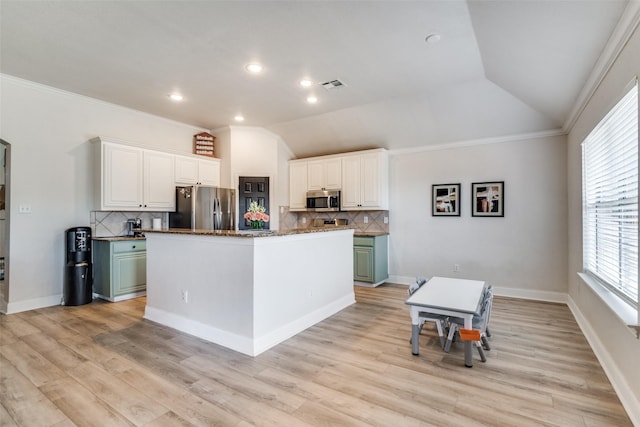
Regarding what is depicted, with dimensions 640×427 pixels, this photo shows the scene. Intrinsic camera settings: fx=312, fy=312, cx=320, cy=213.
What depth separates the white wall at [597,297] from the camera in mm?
1866

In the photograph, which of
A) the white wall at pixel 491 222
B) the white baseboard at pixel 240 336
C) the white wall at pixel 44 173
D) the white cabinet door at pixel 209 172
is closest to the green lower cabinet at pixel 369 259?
the white wall at pixel 491 222

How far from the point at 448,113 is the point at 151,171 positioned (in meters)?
4.58

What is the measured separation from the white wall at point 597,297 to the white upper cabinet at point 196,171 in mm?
5379

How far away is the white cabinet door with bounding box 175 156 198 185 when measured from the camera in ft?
17.3

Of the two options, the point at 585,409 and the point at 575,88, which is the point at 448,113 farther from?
the point at 585,409

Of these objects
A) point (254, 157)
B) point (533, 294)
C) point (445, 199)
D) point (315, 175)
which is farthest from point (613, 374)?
point (254, 157)

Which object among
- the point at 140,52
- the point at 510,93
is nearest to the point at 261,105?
the point at 140,52

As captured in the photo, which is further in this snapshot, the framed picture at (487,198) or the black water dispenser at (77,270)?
the framed picture at (487,198)

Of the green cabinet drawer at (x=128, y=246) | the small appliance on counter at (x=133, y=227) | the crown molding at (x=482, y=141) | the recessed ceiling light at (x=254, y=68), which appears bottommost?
the green cabinet drawer at (x=128, y=246)

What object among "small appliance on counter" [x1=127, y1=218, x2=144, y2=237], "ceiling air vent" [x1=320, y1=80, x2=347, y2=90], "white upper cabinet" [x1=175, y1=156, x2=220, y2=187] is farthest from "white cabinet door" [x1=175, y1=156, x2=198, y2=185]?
"ceiling air vent" [x1=320, y1=80, x2=347, y2=90]

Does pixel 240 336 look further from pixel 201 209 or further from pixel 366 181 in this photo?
pixel 366 181

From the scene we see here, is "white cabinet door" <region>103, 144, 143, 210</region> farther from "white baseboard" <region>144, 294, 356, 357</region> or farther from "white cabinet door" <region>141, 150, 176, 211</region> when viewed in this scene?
"white baseboard" <region>144, 294, 356, 357</region>

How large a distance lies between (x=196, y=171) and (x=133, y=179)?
1.07 meters

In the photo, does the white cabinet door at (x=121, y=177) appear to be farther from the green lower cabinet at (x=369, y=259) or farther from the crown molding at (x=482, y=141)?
the crown molding at (x=482, y=141)
